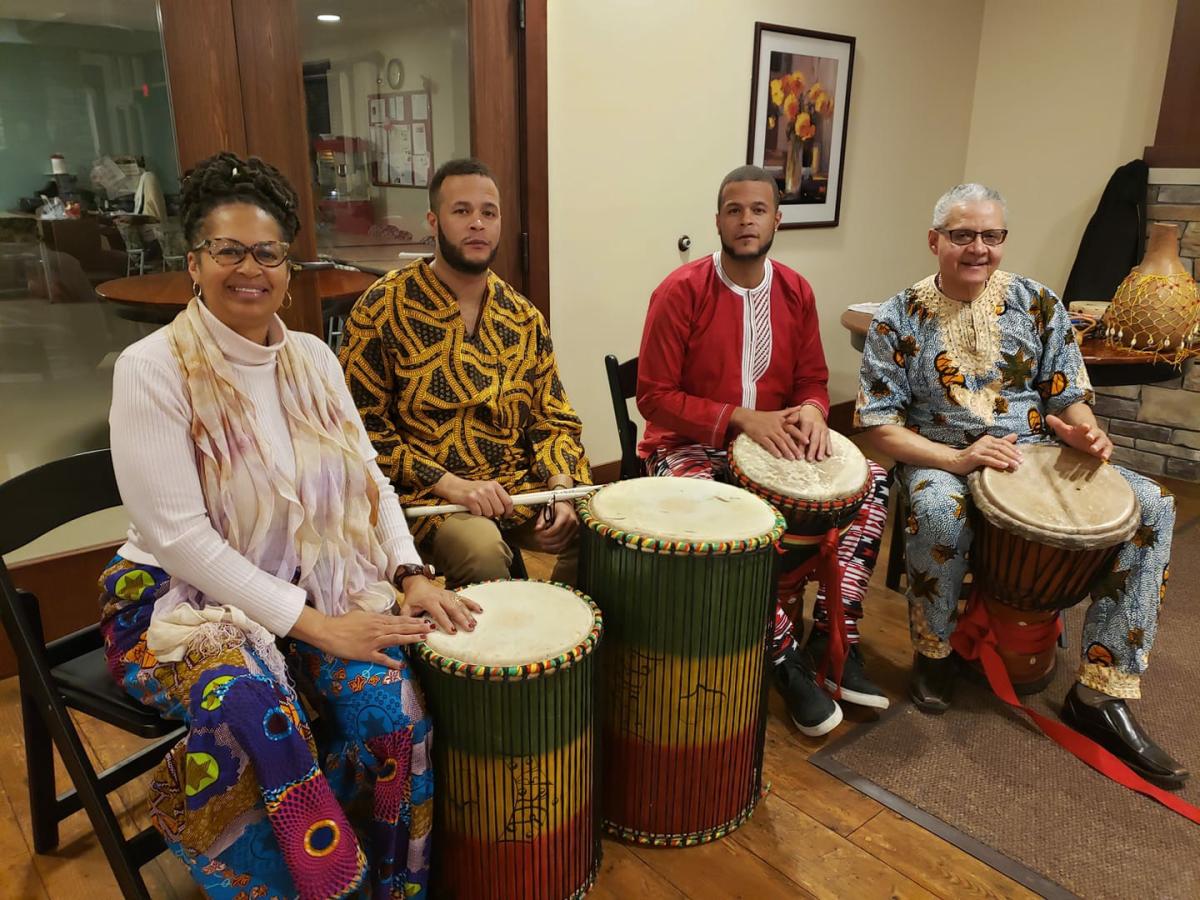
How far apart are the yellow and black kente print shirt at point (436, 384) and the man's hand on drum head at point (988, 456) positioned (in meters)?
0.95

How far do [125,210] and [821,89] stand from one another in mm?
2874

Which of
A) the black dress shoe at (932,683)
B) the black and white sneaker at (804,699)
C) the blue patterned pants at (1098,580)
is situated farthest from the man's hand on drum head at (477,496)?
the black dress shoe at (932,683)

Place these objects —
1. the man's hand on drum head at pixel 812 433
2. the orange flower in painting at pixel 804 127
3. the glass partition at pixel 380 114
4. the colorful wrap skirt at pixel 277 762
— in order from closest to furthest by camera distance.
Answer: the colorful wrap skirt at pixel 277 762
the man's hand on drum head at pixel 812 433
the glass partition at pixel 380 114
the orange flower in painting at pixel 804 127

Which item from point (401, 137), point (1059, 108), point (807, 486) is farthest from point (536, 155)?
point (1059, 108)

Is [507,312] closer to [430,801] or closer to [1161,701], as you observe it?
[430,801]

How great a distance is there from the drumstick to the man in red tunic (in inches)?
16.8

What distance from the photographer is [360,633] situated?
56.6 inches

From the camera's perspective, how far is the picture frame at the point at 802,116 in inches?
142

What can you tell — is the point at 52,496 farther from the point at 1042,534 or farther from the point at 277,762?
the point at 1042,534

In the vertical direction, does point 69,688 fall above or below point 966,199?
below

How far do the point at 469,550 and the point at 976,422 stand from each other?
1344 millimetres

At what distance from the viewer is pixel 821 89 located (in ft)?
12.6

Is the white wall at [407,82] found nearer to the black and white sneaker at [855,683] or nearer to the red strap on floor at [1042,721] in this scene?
the black and white sneaker at [855,683]

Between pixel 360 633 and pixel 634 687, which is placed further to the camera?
pixel 634 687
